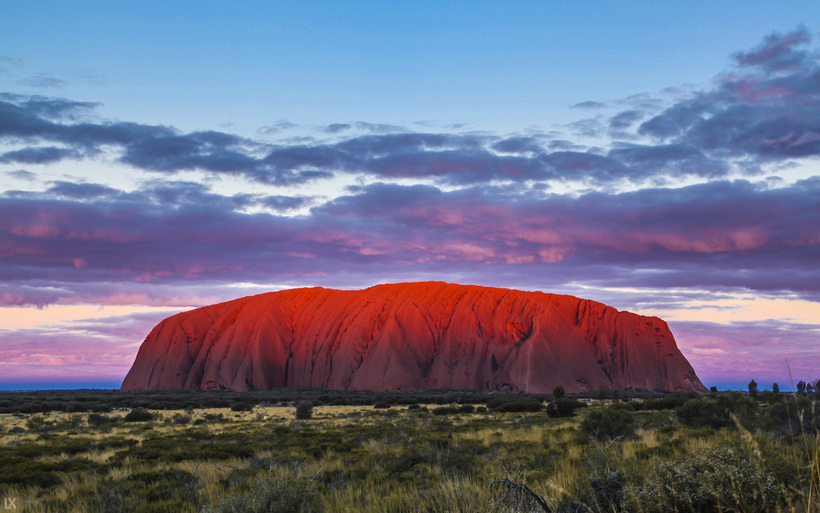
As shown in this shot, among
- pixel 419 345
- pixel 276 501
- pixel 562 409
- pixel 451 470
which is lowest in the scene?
pixel 562 409

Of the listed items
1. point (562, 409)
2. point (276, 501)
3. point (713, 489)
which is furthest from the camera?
point (562, 409)

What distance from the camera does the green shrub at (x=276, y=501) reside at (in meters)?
6.76

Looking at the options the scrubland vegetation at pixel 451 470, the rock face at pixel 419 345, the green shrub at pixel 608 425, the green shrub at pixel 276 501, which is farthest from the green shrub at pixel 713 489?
the rock face at pixel 419 345

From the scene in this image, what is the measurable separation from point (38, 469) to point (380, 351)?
76.4m

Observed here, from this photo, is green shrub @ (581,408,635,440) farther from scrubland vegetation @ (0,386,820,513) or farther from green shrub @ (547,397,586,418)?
green shrub @ (547,397,586,418)

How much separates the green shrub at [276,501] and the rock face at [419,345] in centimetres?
7485

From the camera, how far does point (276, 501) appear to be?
22.9 ft

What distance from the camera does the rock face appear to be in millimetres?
85562

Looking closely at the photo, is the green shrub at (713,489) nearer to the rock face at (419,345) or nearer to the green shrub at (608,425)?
the green shrub at (608,425)

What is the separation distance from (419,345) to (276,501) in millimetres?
86761

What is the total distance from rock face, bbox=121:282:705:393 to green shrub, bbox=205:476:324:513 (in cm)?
7485

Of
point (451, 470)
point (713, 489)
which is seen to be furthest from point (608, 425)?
point (713, 489)

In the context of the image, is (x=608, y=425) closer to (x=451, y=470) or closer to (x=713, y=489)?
(x=451, y=470)

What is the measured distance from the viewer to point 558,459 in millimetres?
12578
